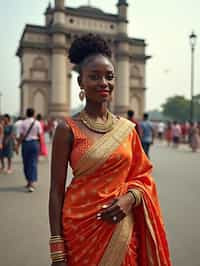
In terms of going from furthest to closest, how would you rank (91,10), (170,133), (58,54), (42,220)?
(91,10) → (58,54) → (170,133) → (42,220)

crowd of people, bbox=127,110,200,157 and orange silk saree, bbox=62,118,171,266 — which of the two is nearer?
orange silk saree, bbox=62,118,171,266

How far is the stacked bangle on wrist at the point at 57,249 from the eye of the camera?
149cm

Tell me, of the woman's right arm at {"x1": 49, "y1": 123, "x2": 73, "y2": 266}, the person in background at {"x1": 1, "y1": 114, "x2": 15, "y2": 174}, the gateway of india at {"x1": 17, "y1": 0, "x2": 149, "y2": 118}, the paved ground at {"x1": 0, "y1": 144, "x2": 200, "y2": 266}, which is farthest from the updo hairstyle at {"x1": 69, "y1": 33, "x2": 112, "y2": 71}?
the gateway of india at {"x1": 17, "y1": 0, "x2": 149, "y2": 118}

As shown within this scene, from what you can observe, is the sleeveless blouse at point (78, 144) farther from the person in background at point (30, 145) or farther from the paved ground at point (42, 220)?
the person in background at point (30, 145)

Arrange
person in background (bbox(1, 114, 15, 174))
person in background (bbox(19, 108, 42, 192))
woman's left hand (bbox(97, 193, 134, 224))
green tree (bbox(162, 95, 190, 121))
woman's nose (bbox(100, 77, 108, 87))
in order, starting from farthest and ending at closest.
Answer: green tree (bbox(162, 95, 190, 121)) → person in background (bbox(1, 114, 15, 174)) → person in background (bbox(19, 108, 42, 192)) → woman's nose (bbox(100, 77, 108, 87)) → woman's left hand (bbox(97, 193, 134, 224))

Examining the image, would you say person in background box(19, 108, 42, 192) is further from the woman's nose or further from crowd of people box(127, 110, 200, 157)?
the woman's nose

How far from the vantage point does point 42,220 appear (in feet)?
15.0

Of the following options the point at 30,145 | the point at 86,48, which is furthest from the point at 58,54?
the point at 86,48

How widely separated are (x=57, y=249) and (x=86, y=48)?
38.0 inches

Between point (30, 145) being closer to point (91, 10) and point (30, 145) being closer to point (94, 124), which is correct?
point (94, 124)

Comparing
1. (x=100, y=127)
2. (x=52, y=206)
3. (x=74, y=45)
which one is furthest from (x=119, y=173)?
(x=74, y=45)

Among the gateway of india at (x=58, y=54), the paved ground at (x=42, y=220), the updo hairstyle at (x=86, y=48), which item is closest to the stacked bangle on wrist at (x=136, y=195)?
the updo hairstyle at (x=86, y=48)

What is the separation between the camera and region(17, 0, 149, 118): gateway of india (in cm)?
3531

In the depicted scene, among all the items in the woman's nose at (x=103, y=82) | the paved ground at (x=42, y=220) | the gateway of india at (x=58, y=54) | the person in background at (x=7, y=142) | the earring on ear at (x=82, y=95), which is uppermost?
the gateway of india at (x=58, y=54)
